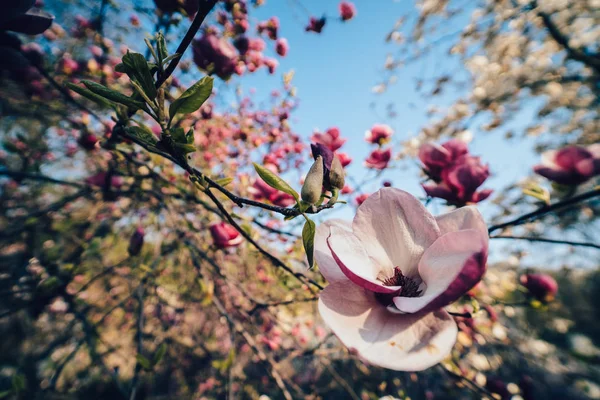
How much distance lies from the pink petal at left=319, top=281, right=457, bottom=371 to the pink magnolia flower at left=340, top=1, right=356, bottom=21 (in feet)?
7.07

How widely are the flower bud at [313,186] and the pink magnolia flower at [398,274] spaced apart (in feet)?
0.25

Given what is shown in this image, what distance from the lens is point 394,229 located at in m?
0.52

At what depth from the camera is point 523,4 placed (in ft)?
9.50

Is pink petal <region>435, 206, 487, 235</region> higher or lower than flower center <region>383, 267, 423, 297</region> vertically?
higher

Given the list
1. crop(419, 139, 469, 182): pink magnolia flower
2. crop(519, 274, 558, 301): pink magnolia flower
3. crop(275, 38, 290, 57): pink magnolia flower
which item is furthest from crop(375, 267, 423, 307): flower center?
crop(275, 38, 290, 57): pink magnolia flower

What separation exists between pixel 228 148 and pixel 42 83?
147 cm

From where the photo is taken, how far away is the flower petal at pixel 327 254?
0.49 meters

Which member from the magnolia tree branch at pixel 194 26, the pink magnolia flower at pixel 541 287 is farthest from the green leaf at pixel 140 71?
the pink magnolia flower at pixel 541 287

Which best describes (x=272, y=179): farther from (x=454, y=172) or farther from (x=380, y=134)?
(x=380, y=134)

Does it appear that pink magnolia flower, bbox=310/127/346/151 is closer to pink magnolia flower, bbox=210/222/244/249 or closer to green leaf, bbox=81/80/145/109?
pink magnolia flower, bbox=210/222/244/249

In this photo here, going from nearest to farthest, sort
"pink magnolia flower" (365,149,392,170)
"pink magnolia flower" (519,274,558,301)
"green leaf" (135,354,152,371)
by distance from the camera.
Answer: "green leaf" (135,354,152,371) < "pink magnolia flower" (519,274,558,301) < "pink magnolia flower" (365,149,392,170)

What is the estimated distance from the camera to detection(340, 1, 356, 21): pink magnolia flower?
1.98 meters

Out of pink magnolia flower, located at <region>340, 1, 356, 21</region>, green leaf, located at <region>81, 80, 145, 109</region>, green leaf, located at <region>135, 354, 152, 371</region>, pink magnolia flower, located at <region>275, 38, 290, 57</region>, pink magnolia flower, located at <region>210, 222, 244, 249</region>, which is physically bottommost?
green leaf, located at <region>135, 354, 152, 371</region>

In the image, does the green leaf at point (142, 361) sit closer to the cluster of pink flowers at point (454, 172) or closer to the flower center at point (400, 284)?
the flower center at point (400, 284)
